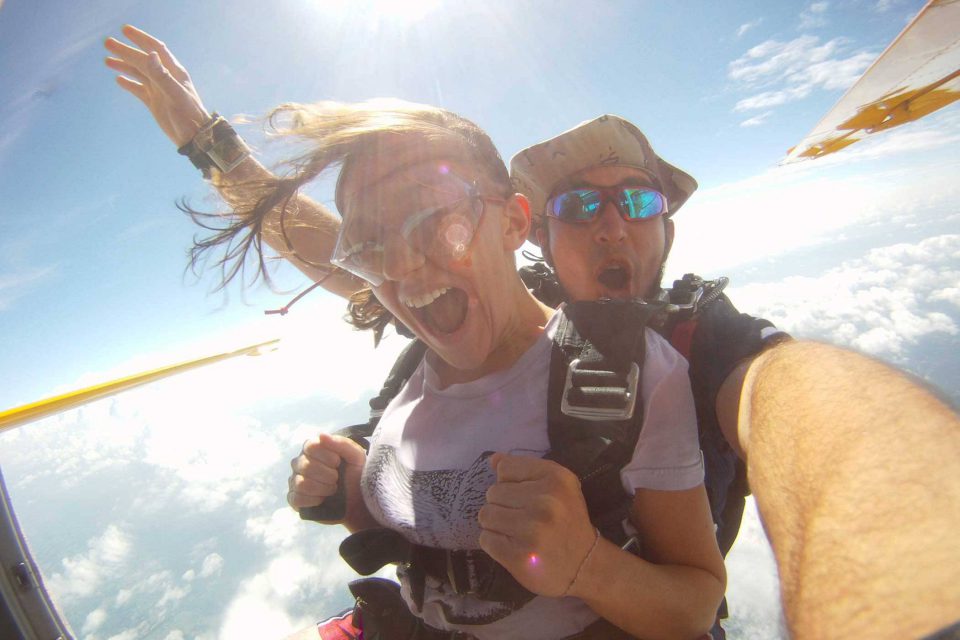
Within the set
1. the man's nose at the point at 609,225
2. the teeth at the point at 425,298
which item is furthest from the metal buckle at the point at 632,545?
the man's nose at the point at 609,225

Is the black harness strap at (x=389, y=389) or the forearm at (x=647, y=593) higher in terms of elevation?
the black harness strap at (x=389, y=389)

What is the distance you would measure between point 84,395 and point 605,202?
338 cm

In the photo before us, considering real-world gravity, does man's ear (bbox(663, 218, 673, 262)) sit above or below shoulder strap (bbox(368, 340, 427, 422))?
above

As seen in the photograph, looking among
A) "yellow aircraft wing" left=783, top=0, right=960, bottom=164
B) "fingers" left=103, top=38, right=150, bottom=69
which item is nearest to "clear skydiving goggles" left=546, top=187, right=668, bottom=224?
"fingers" left=103, top=38, right=150, bottom=69

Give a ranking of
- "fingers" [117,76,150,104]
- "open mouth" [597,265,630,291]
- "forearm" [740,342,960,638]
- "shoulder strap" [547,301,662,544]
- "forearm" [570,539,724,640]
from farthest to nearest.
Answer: "open mouth" [597,265,630,291], "fingers" [117,76,150,104], "shoulder strap" [547,301,662,544], "forearm" [570,539,724,640], "forearm" [740,342,960,638]

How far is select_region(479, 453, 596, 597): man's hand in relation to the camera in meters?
0.93

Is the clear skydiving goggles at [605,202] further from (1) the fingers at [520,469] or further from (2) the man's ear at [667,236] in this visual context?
(1) the fingers at [520,469]

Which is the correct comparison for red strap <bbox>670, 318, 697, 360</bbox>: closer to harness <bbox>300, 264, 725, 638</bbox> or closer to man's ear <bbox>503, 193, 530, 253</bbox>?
harness <bbox>300, 264, 725, 638</bbox>

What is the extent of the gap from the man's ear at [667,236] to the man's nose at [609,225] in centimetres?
48

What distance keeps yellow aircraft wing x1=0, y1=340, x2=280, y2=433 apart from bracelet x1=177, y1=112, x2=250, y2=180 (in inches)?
52.9

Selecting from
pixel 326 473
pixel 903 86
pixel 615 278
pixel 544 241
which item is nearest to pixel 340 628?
pixel 326 473

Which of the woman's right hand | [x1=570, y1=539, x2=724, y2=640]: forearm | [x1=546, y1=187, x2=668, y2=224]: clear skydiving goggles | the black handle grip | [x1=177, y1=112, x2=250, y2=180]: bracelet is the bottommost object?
[x1=570, y1=539, x2=724, y2=640]: forearm

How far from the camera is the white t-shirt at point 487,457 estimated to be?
1192 mm

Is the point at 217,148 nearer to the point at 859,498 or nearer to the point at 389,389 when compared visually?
the point at 389,389
